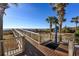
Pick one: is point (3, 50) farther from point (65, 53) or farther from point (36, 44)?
point (65, 53)

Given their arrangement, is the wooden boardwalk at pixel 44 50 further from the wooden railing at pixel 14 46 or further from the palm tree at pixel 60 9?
the palm tree at pixel 60 9

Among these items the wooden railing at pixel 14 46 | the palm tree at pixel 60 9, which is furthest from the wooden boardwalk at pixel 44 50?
the palm tree at pixel 60 9

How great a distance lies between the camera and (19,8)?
245cm

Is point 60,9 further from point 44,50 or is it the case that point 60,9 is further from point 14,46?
point 14,46

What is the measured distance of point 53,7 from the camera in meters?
2.41

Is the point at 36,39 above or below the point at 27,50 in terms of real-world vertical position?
above

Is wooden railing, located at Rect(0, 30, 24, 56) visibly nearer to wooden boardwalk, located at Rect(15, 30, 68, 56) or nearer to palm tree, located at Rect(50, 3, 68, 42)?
wooden boardwalk, located at Rect(15, 30, 68, 56)

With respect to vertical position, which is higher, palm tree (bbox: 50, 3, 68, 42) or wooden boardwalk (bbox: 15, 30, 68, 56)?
palm tree (bbox: 50, 3, 68, 42)

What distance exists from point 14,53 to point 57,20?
2.60 ft

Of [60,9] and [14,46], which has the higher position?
[60,9]

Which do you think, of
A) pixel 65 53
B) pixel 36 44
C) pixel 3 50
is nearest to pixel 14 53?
pixel 3 50

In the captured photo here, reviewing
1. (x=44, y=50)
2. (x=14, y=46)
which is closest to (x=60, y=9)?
(x=44, y=50)

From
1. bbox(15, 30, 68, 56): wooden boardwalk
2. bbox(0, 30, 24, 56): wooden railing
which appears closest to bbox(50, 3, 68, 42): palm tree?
bbox(15, 30, 68, 56): wooden boardwalk

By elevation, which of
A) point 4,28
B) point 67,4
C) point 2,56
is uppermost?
point 67,4
